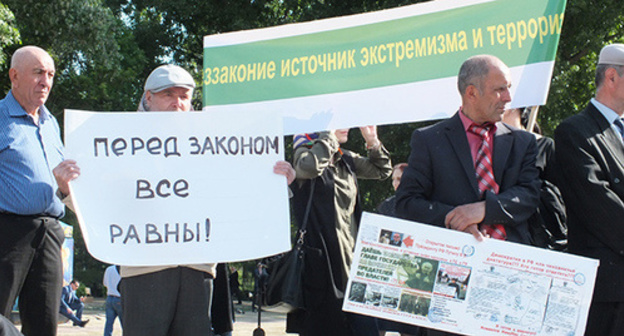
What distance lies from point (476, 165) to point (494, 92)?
35 cm

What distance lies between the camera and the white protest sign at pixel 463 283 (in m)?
3.44

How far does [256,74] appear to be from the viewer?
5.61m

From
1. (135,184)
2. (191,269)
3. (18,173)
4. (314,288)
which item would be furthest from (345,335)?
(18,173)

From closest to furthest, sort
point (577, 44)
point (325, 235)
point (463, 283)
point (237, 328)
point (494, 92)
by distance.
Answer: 1. point (463, 283)
2. point (494, 92)
3. point (325, 235)
4. point (237, 328)
5. point (577, 44)

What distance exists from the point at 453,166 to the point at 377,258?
2.21ft

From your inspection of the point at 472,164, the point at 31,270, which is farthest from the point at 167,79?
the point at 472,164

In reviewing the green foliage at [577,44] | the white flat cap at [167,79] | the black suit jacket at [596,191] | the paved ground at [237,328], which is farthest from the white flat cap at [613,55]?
the green foliage at [577,44]

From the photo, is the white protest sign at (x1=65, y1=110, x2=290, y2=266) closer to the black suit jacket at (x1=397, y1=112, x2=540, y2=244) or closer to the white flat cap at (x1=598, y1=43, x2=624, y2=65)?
the black suit jacket at (x1=397, y1=112, x2=540, y2=244)

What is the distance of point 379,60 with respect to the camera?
5441mm

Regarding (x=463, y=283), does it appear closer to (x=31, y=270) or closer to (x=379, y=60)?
(x=379, y=60)

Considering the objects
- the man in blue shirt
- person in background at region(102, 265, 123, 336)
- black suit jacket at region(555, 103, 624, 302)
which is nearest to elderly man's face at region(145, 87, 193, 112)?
the man in blue shirt

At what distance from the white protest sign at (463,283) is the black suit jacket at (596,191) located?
0.59 meters

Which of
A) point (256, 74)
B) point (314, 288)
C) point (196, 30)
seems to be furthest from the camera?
point (196, 30)

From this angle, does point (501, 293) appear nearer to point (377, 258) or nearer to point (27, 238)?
point (377, 258)
